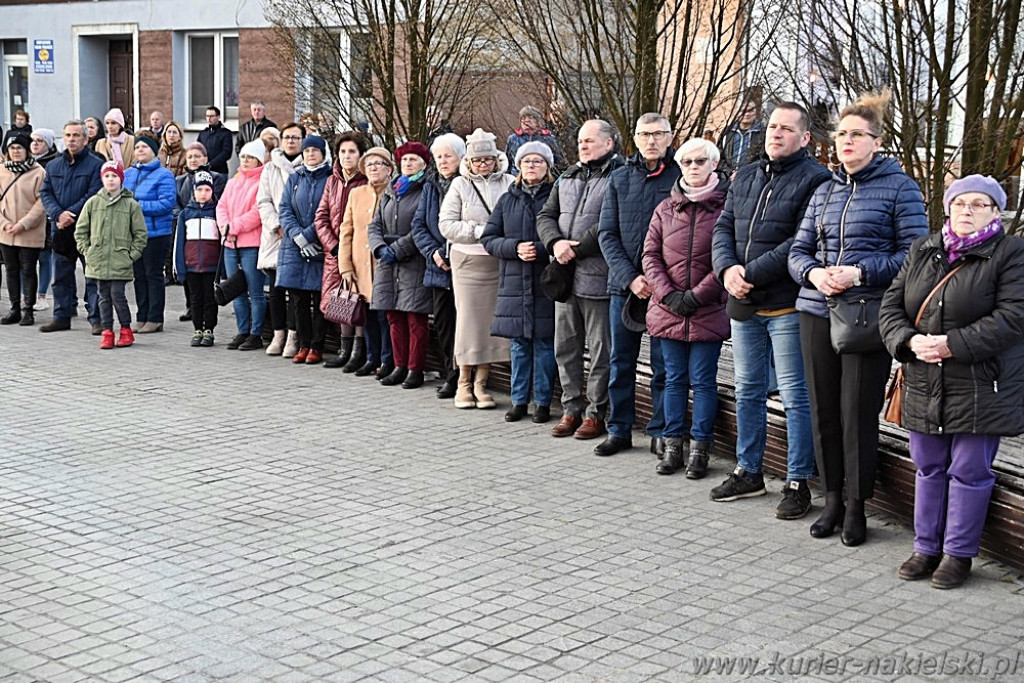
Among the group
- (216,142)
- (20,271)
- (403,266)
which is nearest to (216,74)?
(216,142)

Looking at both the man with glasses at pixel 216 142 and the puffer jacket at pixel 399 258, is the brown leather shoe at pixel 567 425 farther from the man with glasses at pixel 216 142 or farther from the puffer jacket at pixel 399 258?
the man with glasses at pixel 216 142

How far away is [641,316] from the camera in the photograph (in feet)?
29.2

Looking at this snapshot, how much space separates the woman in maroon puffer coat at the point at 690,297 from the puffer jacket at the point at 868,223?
3.76ft

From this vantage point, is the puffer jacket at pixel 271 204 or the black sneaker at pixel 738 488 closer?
the black sneaker at pixel 738 488

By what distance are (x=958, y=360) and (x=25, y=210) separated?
1084 centimetres

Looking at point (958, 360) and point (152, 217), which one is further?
point (152, 217)

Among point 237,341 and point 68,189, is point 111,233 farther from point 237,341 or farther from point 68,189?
point 237,341

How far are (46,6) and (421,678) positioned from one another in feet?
102

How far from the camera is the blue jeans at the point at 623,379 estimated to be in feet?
29.5

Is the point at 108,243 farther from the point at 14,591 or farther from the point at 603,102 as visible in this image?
the point at 14,591

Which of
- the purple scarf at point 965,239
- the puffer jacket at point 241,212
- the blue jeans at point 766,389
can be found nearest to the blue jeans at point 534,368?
the blue jeans at point 766,389

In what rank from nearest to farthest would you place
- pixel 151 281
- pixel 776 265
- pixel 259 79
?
1. pixel 776 265
2. pixel 151 281
3. pixel 259 79

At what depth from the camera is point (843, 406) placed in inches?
281

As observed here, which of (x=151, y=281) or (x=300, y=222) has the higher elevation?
(x=300, y=222)
